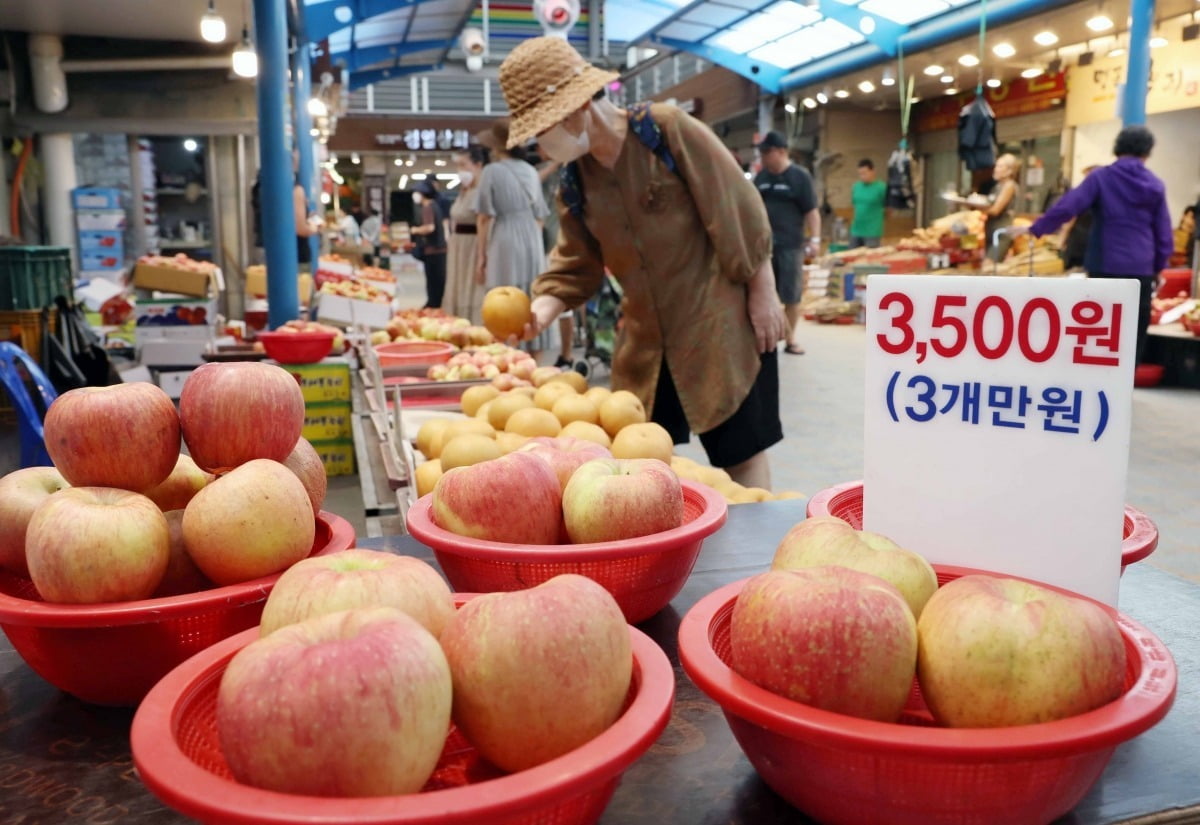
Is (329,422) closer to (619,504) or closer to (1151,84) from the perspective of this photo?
(619,504)

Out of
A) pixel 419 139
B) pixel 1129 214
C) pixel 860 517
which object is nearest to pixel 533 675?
pixel 860 517

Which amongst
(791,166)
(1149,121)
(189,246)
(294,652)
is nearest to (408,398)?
(294,652)

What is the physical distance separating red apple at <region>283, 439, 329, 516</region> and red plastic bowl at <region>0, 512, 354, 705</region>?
21 cm

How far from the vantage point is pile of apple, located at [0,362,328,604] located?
952 millimetres

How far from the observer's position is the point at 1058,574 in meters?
1.03

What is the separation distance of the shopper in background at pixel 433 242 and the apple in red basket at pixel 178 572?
420 inches

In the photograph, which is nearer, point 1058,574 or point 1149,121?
point 1058,574

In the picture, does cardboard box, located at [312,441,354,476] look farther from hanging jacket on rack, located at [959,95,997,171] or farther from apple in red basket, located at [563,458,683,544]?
hanging jacket on rack, located at [959,95,997,171]

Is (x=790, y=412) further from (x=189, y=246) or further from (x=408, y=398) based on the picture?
(x=189, y=246)

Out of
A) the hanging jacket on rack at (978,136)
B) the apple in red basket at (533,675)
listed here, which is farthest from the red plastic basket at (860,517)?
the hanging jacket on rack at (978,136)

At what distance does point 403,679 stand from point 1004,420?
0.68m

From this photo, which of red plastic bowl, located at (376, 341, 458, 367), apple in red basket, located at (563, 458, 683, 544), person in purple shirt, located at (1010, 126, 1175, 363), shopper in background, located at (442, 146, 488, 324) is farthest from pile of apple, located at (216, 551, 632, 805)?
shopper in background, located at (442, 146, 488, 324)

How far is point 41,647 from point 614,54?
27928 mm

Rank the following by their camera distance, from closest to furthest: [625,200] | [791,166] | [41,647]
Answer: [41,647]
[625,200]
[791,166]
